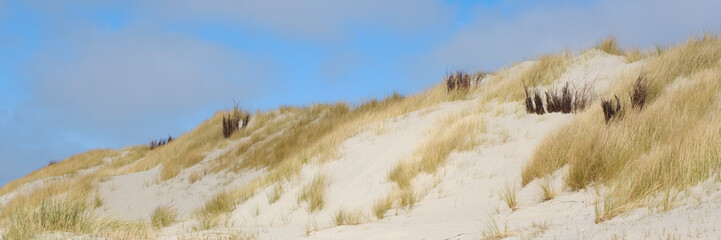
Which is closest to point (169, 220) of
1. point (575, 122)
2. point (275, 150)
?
point (275, 150)

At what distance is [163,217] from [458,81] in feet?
21.4

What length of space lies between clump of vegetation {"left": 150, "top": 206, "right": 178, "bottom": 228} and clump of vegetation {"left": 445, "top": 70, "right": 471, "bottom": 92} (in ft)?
19.5

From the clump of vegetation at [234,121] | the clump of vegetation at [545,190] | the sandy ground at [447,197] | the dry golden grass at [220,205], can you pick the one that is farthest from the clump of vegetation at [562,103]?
the clump of vegetation at [234,121]

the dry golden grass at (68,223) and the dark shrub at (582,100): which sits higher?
the dark shrub at (582,100)

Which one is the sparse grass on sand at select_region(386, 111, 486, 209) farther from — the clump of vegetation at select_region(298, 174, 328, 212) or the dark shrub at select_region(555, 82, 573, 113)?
the dark shrub at select_region(555, 82, 573, 113)

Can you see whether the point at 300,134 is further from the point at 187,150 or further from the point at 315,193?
the point at 315,193

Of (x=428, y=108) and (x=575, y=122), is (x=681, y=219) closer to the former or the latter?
(x=575, y=122)

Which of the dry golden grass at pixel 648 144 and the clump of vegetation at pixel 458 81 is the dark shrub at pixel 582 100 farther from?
the clump of vegetation at pixel 458 81

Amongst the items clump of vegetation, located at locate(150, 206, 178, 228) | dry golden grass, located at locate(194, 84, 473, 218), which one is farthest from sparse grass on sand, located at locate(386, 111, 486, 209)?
clump of vegetation, located at locate(150, 206, 178, 228)

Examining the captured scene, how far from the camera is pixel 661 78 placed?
8.02m

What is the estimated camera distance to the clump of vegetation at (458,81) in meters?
11.7

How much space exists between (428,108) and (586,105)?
3677 mm

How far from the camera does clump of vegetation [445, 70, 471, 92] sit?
11.7 meters

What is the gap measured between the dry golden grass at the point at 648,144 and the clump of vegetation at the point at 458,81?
12.7 feet
